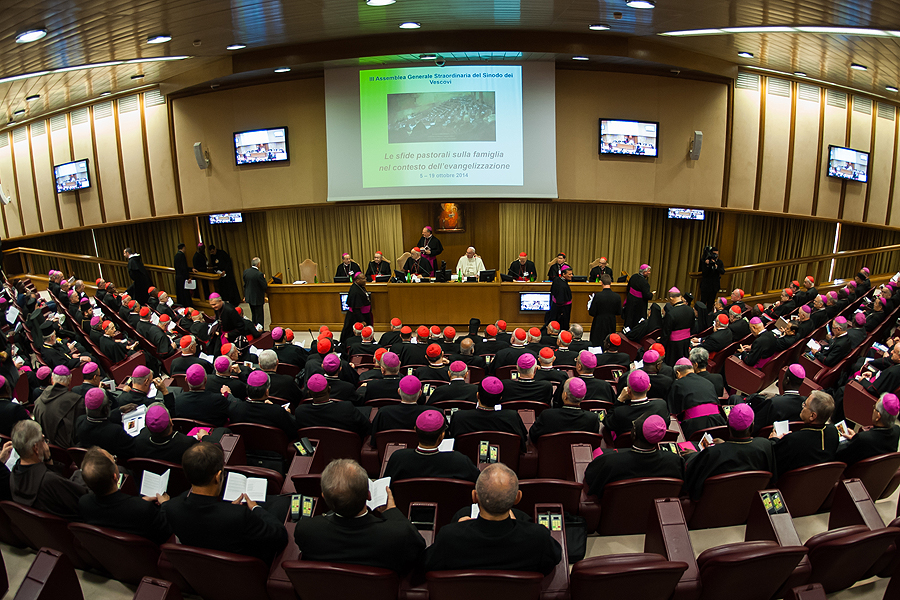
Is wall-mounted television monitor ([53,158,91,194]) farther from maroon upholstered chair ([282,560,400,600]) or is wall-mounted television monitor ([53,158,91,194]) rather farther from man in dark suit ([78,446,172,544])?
maroon upholstered chair ([282,560,400,600])

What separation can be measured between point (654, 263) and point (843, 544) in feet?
36.3

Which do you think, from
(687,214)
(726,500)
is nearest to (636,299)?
(687,214)

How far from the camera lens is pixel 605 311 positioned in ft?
29.9

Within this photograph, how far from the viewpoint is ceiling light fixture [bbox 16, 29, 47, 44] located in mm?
5590

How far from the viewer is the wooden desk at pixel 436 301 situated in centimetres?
1068

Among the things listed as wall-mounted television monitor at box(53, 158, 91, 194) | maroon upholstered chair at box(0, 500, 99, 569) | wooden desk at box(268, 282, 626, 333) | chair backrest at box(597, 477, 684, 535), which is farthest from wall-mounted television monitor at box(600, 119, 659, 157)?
wall-mounted television monitor at box(53, 158, 91, 194)

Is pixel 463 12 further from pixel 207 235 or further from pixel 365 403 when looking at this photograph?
pixel 207 235

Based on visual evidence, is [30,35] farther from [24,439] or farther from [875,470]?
[875,470]

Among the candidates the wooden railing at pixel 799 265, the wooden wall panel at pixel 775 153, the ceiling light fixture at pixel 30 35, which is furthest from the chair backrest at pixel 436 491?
the wooden wall panel at pixel 775 153

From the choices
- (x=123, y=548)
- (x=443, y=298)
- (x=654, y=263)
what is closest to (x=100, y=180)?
(x=443, y=298)

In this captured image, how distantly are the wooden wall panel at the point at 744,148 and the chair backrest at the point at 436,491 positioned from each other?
398 inches

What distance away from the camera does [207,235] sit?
13906mm

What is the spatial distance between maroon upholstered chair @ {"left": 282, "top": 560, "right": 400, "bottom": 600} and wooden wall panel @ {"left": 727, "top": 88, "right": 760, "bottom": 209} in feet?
36.4

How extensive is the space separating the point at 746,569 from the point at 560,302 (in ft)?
24.7
